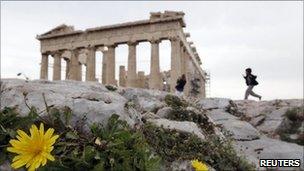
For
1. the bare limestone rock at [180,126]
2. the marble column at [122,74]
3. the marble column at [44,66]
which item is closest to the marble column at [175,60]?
the marble column at [122,74]

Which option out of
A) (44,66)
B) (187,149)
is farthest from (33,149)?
(44,66)

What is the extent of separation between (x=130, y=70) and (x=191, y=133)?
36.6 metres

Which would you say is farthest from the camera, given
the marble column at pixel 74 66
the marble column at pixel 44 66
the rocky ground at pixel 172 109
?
the marble column at pixel 44 66

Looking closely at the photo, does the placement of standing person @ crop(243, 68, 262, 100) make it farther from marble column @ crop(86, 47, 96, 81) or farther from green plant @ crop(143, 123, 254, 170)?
marble column @ crop(86, 47, 96, 81)

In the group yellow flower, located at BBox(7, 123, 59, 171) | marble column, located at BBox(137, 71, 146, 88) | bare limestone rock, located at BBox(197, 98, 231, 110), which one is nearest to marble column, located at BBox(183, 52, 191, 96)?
marble column, located at BBox(137, 71, 146, 88)

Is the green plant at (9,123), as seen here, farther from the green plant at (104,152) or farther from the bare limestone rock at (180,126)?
the bare limestone rock at (180,126)

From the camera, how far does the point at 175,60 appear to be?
139 feet

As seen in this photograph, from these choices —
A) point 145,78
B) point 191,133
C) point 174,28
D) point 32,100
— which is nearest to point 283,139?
point 191,133

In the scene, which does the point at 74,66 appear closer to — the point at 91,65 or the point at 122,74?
the point at 91,65

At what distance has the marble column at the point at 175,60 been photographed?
41938mm

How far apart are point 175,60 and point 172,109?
3280 centimetres

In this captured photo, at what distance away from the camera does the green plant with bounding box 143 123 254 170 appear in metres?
6.41

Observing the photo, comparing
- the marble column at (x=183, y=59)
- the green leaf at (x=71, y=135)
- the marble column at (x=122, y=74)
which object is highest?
the marble column at (x=183, y=59)

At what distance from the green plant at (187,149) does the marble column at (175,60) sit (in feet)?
113
